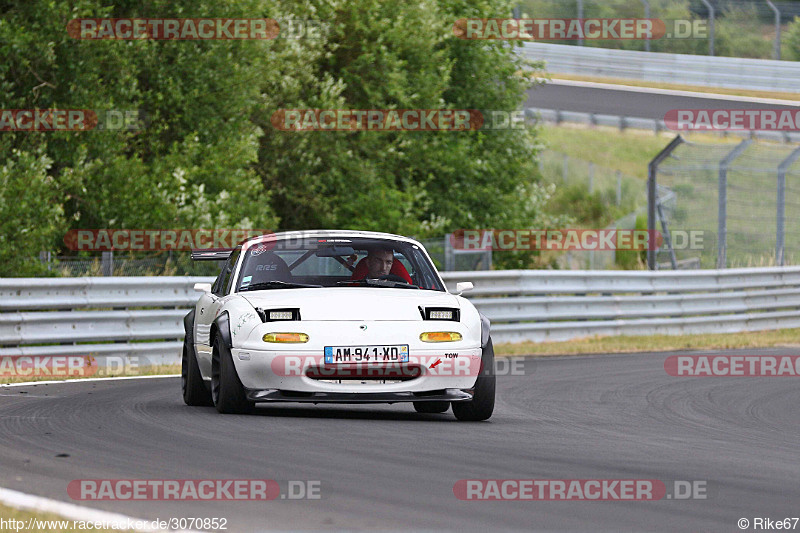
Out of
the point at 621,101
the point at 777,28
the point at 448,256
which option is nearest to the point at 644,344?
the point at 448,256

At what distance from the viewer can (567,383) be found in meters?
13.6

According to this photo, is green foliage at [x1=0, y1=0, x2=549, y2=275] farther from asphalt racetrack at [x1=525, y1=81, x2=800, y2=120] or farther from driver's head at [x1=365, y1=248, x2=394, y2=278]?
asphalt racetrack at [x1=525, y1=81, x2=800, y2=120]

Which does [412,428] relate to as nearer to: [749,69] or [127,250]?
[127,250]

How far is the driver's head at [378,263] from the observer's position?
1055 centimetres

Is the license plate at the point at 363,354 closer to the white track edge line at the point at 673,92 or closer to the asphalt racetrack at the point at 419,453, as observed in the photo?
the asphalt racetrack at the point at 419,453

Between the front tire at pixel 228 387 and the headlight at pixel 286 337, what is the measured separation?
0.35m

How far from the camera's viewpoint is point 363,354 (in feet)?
29.8

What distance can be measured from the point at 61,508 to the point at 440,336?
13.4ft

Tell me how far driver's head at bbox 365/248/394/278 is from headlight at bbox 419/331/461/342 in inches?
51.9

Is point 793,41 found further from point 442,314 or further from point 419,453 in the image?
point 419,453

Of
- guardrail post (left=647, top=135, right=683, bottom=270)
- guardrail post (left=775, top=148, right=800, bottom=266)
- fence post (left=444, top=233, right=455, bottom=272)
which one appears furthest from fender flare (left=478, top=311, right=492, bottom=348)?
guardrail post (left=775, top=148, right=800, bottom=266)

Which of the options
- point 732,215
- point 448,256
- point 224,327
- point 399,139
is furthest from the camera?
point 399,139

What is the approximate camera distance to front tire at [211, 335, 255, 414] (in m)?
9.37

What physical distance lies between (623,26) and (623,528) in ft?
138
